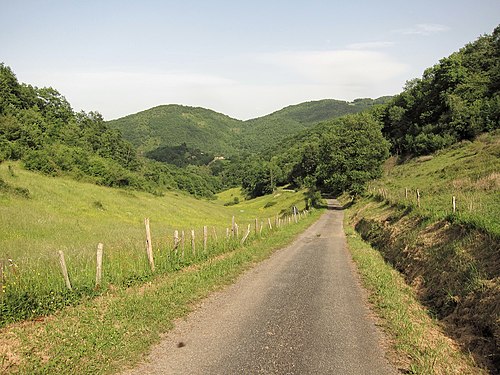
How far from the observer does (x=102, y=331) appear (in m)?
8.50

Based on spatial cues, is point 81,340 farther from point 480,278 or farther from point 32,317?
point 480,278

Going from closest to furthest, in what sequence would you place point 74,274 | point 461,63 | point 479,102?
point 74,274 < point 479,102 < point 461,63

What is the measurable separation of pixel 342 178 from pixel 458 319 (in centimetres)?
5397

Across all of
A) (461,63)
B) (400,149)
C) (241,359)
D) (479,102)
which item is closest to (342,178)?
(479,102)

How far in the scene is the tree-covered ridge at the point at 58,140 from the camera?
56.2m

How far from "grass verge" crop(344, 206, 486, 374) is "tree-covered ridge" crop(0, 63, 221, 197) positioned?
5353 cm

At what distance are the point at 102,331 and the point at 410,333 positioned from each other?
760 centimetres

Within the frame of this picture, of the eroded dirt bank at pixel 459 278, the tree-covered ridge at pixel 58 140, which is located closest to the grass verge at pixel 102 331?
the eroded dirt bank at pixel 459 278

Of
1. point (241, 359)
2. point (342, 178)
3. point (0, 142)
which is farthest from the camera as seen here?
point (342, 178)

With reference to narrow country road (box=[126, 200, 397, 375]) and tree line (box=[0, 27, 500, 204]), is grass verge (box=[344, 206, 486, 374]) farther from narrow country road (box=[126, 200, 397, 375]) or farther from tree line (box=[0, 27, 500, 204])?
tree line (box=[0, 27, 500, 204])

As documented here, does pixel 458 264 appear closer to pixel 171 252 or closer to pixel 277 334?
pixel 277 334

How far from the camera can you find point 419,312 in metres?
10.9

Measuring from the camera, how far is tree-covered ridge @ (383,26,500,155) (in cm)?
7144

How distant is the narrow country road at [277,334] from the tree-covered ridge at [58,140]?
51.6 meters
